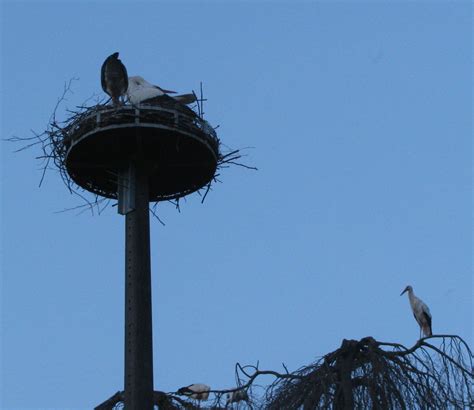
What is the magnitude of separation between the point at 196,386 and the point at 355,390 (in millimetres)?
6420

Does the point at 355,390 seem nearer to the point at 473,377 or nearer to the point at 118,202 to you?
the point at 473,377

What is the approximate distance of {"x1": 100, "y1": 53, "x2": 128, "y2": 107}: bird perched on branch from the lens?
17.7 meters

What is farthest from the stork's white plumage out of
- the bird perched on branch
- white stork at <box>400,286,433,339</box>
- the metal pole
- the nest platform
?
white stork at <box>400,286,433,339</box>

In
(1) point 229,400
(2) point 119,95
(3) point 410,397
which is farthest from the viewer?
(2) point 119,95

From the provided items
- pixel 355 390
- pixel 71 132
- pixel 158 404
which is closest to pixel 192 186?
pixel 71 132

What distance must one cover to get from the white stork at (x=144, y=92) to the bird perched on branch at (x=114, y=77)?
145mm

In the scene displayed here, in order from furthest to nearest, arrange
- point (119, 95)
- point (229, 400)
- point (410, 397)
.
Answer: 1. point (119, 95)
2. point (229, 400)
3. point (410, 397)

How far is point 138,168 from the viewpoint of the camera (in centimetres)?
1794

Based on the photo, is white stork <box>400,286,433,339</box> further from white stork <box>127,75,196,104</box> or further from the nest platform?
white stork <box>127,75,196,104</box>

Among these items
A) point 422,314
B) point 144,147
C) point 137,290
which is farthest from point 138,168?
point 422,314

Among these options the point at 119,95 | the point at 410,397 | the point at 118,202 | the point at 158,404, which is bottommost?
the point at 410,397

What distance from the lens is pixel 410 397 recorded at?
41.0 ft

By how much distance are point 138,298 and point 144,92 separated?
10.4ft

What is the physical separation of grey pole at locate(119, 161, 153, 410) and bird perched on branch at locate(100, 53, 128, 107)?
118 cm
